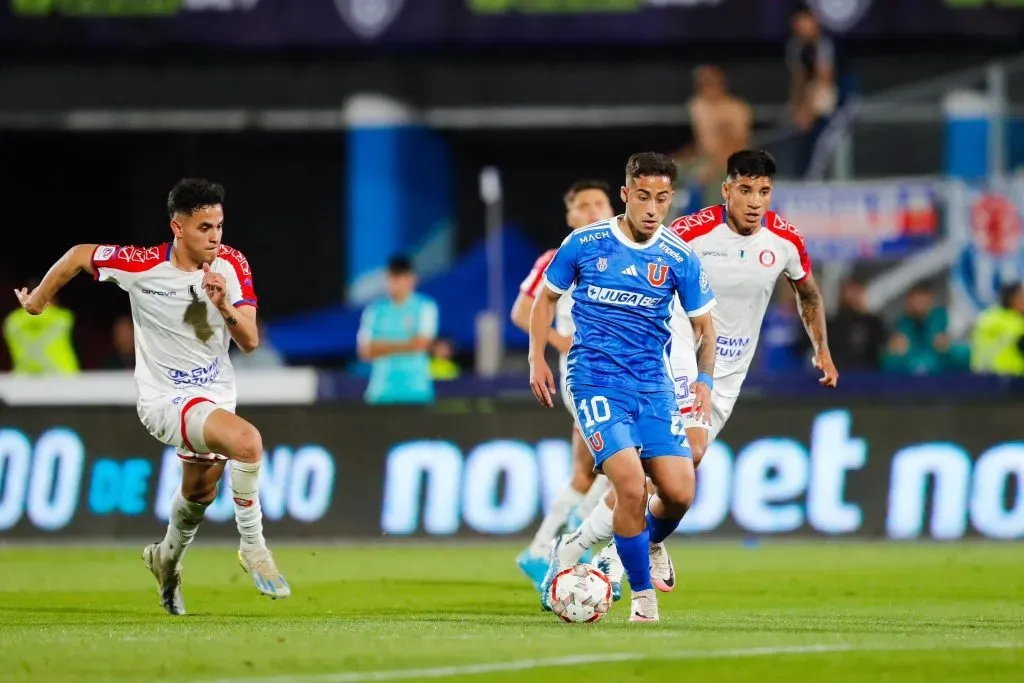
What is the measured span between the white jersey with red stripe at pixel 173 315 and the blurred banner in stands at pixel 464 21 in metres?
15.7

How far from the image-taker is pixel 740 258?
10883 millimetres

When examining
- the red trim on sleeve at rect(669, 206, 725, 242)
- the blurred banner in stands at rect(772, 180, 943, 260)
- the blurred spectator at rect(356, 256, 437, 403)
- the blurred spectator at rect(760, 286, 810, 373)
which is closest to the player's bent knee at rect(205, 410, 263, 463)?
the red trim on sleeve at rect(669, 206, 725, 242)

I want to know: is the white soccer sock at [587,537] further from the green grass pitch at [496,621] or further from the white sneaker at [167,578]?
the white sneaker at [167,578]

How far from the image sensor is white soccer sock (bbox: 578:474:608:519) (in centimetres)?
1227

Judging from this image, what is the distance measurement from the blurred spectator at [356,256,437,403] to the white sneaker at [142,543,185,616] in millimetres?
6241

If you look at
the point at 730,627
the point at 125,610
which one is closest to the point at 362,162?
the point at 125,610

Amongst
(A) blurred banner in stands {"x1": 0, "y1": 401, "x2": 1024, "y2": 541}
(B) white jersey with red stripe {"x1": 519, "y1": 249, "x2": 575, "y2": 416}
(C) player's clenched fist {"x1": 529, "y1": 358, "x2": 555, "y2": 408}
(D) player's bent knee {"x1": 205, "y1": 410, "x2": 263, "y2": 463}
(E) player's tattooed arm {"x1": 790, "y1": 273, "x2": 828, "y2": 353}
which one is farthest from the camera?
(A) blurred banner in stands {"x1": 0, "y1": 401, "x2": 1024, "y2": 541}

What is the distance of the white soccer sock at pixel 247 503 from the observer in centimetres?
1023

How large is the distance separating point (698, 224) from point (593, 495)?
236 cm

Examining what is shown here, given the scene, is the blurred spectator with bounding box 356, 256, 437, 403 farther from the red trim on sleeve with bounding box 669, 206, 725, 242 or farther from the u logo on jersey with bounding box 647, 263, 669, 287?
the u logo on jersey with bounding box 647, 263, 669, 287

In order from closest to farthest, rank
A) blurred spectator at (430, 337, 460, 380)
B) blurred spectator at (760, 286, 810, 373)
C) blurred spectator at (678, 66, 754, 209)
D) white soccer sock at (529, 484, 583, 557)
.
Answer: white soccer sock at (529, 484, 583, 557) < blurred spectator at (760, 286, 810, 373) < blurred spectator at (430, 337, 460, 380) < blurred spectator at (678, 66, 754, 209)

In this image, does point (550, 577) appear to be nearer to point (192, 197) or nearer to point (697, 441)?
point (697, 441)

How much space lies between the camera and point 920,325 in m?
20.4

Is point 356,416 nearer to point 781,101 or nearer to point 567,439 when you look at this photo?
point 567,439
